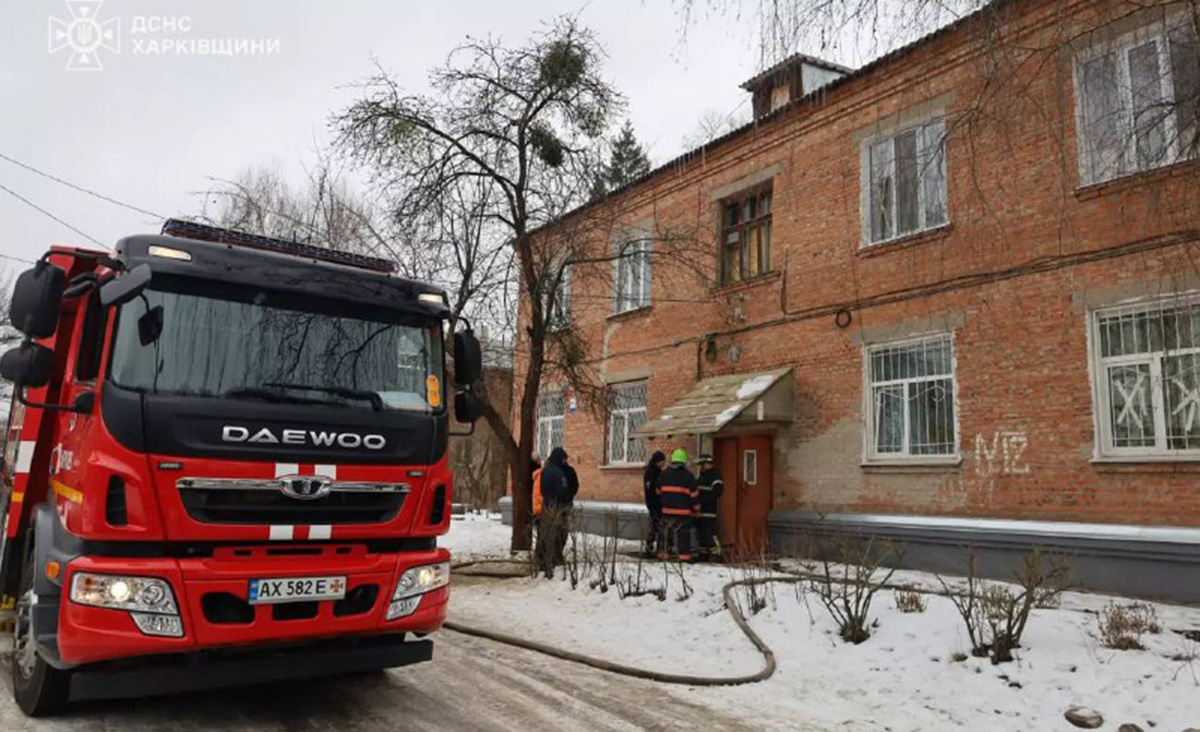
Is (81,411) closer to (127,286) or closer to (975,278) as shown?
(127,286)

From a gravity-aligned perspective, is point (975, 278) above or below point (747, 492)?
above

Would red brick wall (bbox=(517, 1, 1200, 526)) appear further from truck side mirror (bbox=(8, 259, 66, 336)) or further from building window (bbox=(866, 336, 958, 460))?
truck side mirror (bbox=(8, 259, 66, 336))

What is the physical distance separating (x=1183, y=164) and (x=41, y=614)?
7697 millimetres

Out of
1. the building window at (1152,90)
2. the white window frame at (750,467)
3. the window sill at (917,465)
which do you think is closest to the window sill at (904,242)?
the window sill at (917,465)

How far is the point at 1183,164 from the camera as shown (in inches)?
220

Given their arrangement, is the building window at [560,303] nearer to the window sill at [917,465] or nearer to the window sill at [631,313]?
the window sill at [631,313]

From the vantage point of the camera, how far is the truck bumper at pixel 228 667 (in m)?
4.10

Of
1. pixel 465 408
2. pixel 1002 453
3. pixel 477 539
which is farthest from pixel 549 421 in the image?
pixel 465 408

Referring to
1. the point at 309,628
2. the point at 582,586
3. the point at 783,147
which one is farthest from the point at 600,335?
the point at 309,628

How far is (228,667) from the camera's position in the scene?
4.29 m

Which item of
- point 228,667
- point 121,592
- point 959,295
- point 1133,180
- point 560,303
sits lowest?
point 228,667

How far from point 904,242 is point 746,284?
10.6 feet

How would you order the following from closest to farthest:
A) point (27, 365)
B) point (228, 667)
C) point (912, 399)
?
1. point (228, 667)
2. point (27, 365)
3. point (912, 399)

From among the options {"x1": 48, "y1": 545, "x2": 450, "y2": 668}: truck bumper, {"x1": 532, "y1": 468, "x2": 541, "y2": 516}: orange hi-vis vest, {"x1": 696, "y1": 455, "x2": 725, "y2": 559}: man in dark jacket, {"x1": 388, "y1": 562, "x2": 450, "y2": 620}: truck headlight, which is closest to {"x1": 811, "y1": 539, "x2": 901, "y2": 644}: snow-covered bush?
{"x1": 388, "y1": 562, "x2": 450, "y2": 620}: truck headlight
